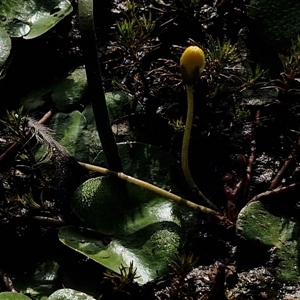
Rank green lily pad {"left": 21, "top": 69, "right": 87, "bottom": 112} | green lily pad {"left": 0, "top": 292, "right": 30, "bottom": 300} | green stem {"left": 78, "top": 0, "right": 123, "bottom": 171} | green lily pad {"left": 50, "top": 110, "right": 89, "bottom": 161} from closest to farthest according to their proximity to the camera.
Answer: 1. green lily pad {"left": 0, "top": 292, "right": 30, "bottom": 300}
2. green stem {"left": 78, "top": 0, "right": 123, "bottom": 171}
3. green lily pad {"left": 50, "top": 110, "right": 89, "bottom": 161}
4. green lily pad {"left": 21, "top": 69, "right": 87, "bottom": 112}

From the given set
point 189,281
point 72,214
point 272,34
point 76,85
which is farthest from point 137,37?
point 189,281

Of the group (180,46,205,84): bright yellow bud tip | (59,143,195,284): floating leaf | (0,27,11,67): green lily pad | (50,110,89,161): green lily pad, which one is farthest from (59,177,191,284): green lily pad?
(0,27,11,67): green lily pad

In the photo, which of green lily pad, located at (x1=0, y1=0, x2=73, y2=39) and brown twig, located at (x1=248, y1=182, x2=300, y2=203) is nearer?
brown twig, located at (x1=248, y1=182, x2=300, y2=203)

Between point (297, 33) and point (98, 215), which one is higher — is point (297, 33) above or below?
above

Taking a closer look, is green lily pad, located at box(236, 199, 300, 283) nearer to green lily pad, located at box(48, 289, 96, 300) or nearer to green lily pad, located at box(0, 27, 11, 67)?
green lily pad, located at box(48, 289, 96, 300)

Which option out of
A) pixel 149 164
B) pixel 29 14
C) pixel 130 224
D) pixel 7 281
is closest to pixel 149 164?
pixel 149 164

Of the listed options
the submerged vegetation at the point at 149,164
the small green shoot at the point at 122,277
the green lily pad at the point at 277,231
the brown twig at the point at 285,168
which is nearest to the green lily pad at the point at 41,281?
the submerged vegetation at the point at 149,164

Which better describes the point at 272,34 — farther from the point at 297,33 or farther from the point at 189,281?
the point at 189,281
